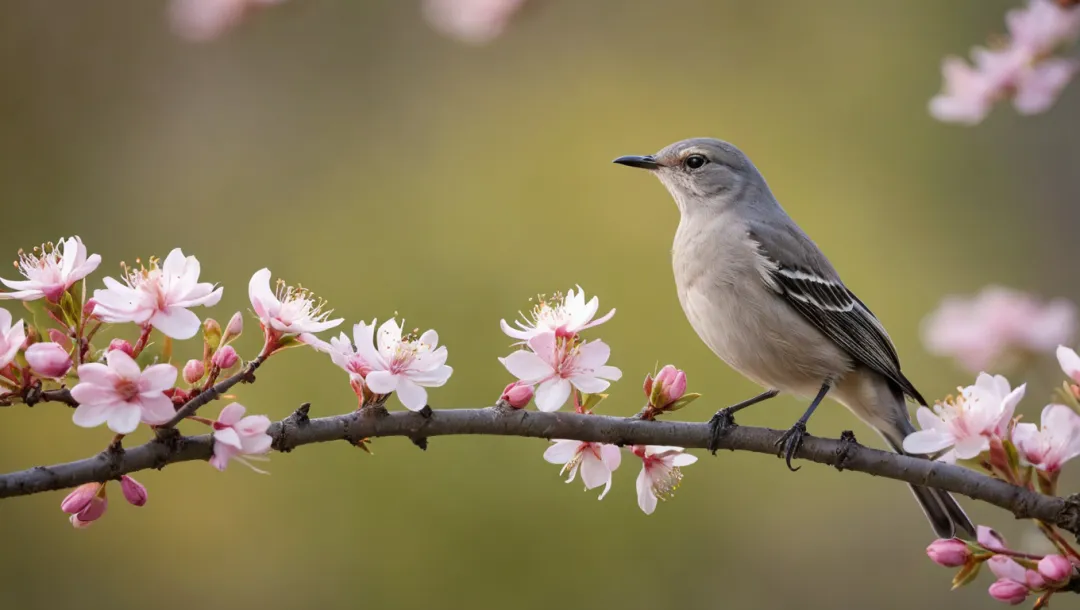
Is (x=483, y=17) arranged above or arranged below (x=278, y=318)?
above

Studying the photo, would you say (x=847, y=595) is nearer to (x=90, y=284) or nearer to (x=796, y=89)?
(x=796, y=89)

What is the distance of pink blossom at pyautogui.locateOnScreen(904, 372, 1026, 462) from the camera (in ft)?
7.41

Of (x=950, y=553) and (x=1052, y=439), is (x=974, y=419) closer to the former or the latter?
(x=1052, y=439)

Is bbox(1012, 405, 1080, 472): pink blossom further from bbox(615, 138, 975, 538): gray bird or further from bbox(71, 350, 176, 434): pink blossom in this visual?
bbox(71, 350, 176, 434): pink blossom

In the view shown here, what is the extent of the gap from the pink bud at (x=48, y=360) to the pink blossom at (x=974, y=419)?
1.80m

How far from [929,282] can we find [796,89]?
68.4 inches

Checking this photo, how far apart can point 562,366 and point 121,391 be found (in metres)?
0.92

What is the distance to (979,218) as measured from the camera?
24.2ft

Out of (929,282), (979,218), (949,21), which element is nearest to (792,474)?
(929,282)

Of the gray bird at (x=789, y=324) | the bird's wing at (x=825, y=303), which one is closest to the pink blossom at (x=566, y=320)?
the gray bird at (x=789, y=324)

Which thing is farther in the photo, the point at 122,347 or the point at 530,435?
the point at 530,435

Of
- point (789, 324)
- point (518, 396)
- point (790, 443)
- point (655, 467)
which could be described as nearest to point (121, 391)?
point (518, 396)

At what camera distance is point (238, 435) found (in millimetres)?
2041

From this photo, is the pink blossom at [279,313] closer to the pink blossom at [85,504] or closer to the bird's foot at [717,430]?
the pink blossom at [85,504]
